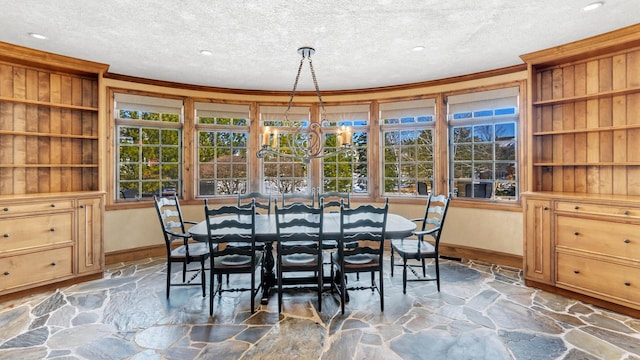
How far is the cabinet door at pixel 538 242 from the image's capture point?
11.2 ft

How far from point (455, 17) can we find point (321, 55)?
4.86 ft

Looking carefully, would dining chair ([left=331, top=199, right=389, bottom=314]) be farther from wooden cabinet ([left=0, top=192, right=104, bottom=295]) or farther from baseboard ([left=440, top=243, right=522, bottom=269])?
wooden cabinet ([left=0, top=192, right=104, bottom=295])

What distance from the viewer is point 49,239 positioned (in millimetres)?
3561

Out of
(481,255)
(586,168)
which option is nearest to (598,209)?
(586,168)

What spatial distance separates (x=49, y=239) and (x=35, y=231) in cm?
16

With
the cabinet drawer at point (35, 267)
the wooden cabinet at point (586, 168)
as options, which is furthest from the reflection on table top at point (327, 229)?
the cabinet drawer at point (35, 267)

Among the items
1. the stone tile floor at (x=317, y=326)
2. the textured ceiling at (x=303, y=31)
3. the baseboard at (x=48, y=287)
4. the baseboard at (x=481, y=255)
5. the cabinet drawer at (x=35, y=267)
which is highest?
the textured ceiling at (x=303, y=31)

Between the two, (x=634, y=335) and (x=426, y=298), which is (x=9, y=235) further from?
(x=634, y=335)

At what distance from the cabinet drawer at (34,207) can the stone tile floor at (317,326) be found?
91 cm

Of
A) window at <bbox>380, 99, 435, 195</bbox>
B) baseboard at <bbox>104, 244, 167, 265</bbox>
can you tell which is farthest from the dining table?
baseboard at <bbox>104, 244, 167, 265</bbox>

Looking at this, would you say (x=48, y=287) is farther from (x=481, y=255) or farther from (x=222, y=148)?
(x=481, y=255)

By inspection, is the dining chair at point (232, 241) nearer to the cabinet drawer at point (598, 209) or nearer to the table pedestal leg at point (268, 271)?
the table pedestal leg at point (268, 271)

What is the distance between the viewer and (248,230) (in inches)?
124

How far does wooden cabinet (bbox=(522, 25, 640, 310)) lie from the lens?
297cm
